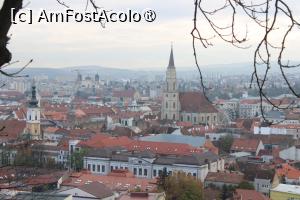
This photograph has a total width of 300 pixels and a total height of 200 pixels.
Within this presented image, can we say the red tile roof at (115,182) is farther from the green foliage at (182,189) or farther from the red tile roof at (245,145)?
the red tile roof at (245,145)

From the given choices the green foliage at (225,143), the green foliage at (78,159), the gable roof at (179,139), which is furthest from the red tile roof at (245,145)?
the green foliage at (78,159)

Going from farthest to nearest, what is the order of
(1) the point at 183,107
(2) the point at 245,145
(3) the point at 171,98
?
(1) the point at 183,107 < (3) the point at 171,98 < (2) the point at 245,145

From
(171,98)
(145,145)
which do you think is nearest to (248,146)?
(145,145)

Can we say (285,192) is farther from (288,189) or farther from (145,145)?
(145,145)

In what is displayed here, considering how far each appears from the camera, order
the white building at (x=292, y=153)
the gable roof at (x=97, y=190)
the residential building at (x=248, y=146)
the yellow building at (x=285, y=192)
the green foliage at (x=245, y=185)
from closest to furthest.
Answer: the gable roof at (x=97, y=190) < the yellow building at (x=285, y=192) < the green foliage at (x=245, y=185) < the white building at (x=292, y=153) < the residential building at (x=248, y=146)

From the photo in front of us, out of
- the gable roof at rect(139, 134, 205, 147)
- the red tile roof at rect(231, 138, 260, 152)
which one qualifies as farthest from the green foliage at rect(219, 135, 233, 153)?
the gable roof at rect(139, 134, 205, 147)

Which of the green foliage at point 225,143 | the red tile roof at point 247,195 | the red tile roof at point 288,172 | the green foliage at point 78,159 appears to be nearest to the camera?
the red tile roof at point 247,195
